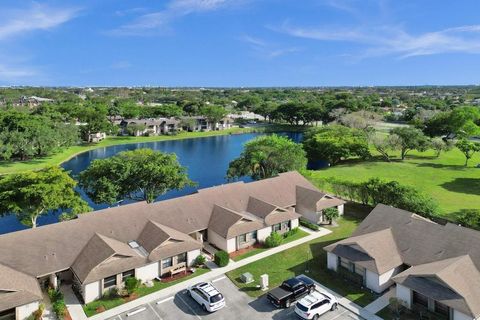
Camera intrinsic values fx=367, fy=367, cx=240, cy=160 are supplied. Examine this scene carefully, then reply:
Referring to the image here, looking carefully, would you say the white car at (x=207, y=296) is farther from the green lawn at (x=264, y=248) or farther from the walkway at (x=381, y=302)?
the walkway at (x=381, y=302)

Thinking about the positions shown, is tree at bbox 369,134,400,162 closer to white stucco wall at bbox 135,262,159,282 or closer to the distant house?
white stucco wall at bbox 135,262,159,282

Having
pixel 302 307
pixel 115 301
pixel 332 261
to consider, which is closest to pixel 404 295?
pixel 332 261

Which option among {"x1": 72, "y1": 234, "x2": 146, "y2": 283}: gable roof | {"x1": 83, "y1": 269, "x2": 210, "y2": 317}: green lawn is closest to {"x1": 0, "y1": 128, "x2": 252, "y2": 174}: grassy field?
{"x1": 72, "y1": 234, "x2": 146, "y2": 283}: gable roof

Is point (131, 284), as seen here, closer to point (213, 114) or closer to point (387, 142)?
point (387, 142)

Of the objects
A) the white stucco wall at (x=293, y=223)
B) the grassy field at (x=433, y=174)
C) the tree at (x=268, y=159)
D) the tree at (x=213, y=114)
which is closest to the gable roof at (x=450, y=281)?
the white stucco wall at (x=293, y=223)

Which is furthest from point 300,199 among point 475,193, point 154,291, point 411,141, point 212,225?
point 411,141

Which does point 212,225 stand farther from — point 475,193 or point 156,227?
point 475,193
